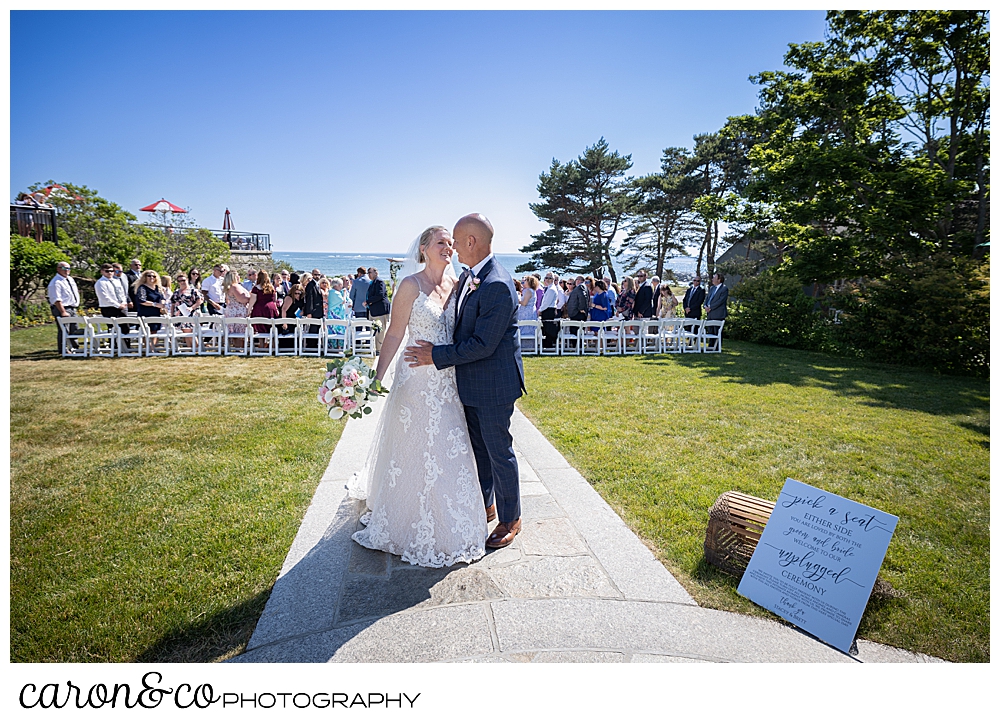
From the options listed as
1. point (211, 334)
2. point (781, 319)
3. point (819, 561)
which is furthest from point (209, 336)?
point (781, 319)

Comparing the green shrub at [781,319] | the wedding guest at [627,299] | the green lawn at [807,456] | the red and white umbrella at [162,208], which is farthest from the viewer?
the red and white umbrella at [162,208]

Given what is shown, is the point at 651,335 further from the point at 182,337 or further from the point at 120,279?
the point at 120,279

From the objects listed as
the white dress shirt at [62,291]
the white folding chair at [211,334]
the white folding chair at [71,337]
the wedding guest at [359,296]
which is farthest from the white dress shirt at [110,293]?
the wedding guest at [359,296]

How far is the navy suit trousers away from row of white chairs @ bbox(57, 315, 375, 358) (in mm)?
7502

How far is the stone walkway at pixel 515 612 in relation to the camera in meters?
2.50

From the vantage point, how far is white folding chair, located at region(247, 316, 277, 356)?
11195 millimetres

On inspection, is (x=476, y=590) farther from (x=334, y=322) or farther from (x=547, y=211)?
(x=547, y=211)

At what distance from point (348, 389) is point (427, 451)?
2.05 feet

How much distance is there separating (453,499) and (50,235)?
76.8 feet

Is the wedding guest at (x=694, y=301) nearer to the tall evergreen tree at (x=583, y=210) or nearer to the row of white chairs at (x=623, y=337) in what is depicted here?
the row of white chairs at (x=623, y=337)

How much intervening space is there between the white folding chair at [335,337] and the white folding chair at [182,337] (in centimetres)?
261

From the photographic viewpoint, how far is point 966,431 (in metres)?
6.36

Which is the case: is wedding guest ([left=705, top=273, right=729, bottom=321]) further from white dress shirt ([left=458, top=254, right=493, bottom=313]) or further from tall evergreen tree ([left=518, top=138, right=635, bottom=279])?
tall evergreen tree ([left=518, top=138, right=635, bottom=279])
